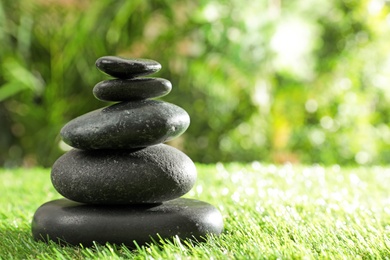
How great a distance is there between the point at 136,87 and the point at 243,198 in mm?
1979

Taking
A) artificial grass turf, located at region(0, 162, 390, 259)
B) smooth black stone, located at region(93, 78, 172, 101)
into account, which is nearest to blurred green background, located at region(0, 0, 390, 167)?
artificial grass turf, located at region(0, 162, 390, 259)

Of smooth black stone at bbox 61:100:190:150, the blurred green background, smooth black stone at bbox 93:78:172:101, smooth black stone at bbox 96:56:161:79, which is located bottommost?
the blurred green background

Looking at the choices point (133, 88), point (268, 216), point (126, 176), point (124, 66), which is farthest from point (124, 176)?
point (268, 216)

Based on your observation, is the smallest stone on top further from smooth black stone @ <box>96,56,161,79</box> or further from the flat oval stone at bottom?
the flat oval stone at bottom

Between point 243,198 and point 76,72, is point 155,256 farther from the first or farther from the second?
point 76,72

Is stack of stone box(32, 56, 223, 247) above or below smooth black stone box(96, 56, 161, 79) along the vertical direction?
below

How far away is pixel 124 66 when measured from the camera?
14.0 feet

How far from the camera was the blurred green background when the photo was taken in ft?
36.3

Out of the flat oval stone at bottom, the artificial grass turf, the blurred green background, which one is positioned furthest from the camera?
the blurred green background

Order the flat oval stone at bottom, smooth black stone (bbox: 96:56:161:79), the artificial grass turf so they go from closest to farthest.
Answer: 1. the artificial grass turf
2. the flat oval stone at bottom
3. smooth black stone (bbox: 96:56:161:79)

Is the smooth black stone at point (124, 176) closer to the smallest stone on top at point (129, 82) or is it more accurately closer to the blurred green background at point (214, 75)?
the smallest stone on top at point (129, 82)

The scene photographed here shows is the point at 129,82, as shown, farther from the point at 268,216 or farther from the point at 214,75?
the point at 214,75

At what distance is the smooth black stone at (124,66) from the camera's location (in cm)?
425

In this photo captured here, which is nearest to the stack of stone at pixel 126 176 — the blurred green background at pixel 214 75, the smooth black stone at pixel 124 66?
the smooth black stone at pixel 124 66
